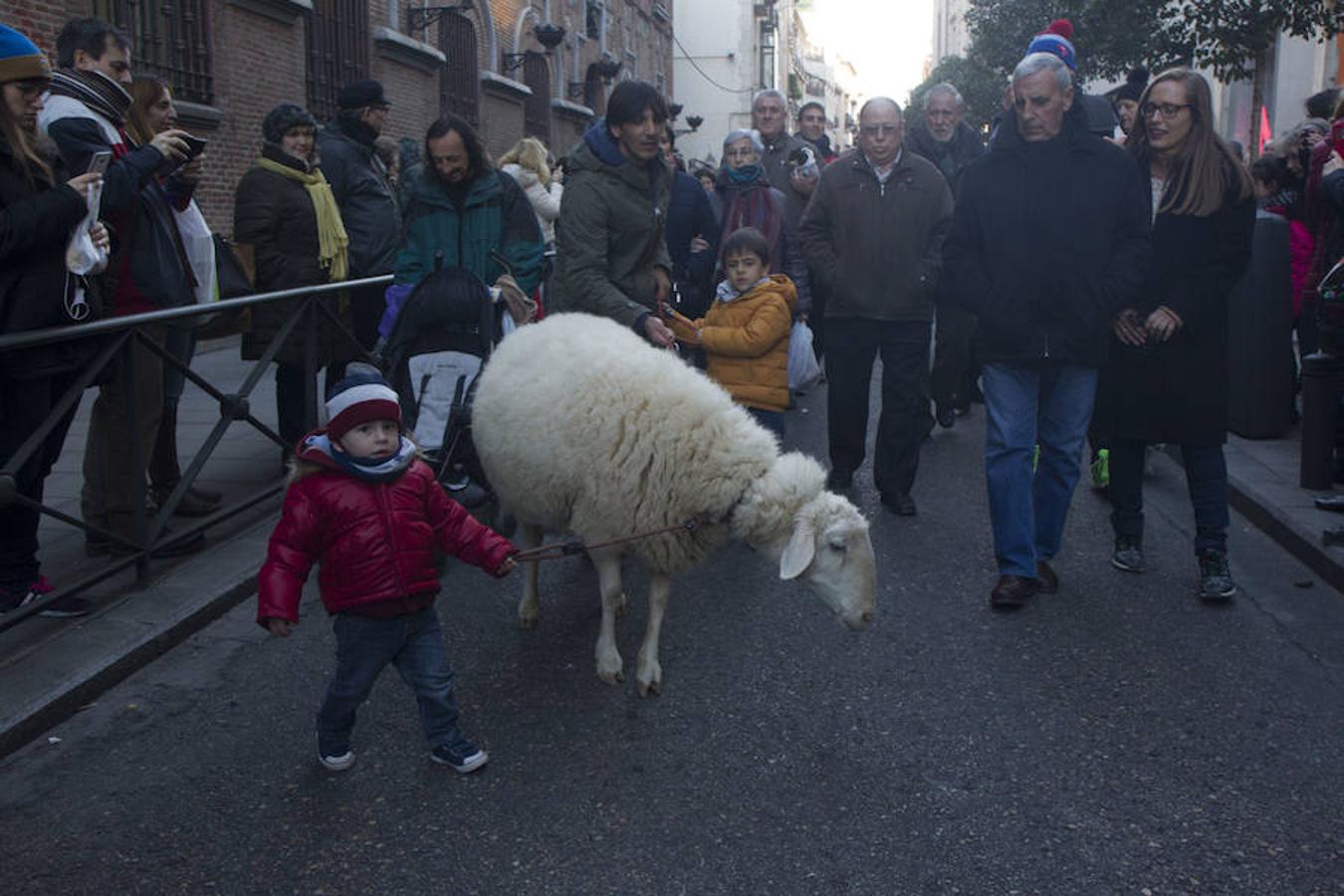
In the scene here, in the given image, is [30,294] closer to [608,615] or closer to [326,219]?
[608,615]

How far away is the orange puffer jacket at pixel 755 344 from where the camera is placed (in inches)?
212

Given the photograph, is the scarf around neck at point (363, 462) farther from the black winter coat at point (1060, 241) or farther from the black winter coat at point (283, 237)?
the black winter coat at point (283, 237)

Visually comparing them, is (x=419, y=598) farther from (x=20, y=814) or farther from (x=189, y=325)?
(x=189, y=325)

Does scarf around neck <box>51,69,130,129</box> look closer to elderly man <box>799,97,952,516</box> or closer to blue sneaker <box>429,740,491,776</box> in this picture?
blue sneaker <box>429,740,491,776</box>

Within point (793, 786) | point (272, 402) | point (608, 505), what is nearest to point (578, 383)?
point (608, 505)

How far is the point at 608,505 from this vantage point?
→ 12.8 feet

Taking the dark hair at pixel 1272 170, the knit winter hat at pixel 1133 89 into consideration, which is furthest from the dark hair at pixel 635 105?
the dark hair at pixel 1272 170

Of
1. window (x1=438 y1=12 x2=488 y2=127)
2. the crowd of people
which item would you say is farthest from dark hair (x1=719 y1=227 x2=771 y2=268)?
window (x1=438 y1=12 x2=488 y2=127)

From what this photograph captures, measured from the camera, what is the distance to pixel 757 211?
696cm

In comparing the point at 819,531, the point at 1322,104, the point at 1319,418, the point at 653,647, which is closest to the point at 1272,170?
the point at 1322,104

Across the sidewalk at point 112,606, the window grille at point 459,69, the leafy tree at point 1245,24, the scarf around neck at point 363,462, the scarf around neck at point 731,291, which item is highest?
the window grille at point 459,69

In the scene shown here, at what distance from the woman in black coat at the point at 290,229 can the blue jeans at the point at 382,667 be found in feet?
10.9

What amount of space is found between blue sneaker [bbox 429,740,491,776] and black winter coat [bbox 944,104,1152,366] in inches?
103

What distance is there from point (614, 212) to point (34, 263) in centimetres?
221
